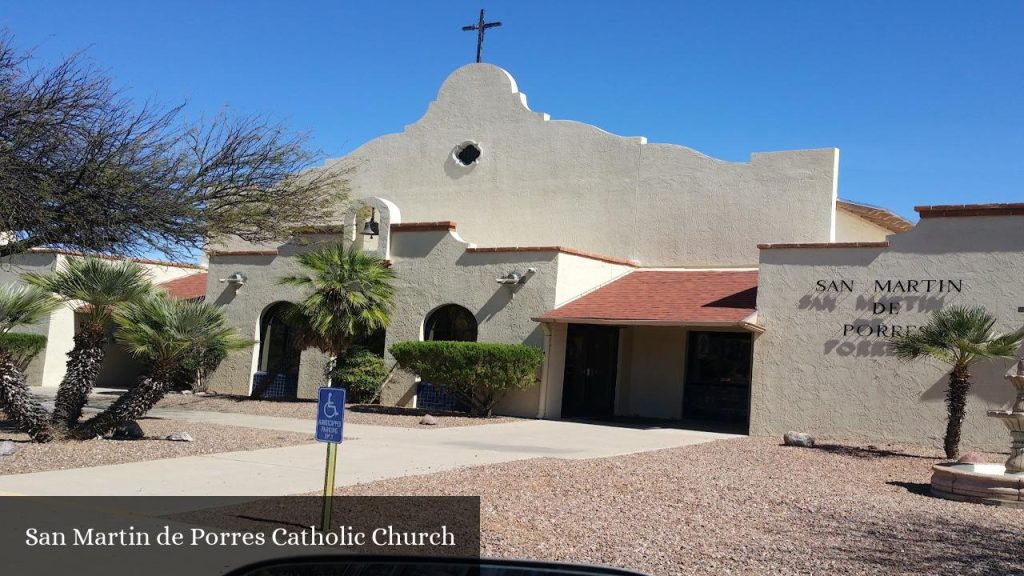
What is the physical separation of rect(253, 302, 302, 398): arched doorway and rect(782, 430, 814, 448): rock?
12.4m

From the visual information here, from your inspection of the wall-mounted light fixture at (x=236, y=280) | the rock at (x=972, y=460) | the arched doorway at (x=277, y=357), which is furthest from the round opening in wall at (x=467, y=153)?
the rock at (x=972, y=460)

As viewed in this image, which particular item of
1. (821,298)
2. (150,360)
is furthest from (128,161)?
(821,298)

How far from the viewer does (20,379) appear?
13.0 meters

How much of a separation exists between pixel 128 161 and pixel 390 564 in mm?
14330

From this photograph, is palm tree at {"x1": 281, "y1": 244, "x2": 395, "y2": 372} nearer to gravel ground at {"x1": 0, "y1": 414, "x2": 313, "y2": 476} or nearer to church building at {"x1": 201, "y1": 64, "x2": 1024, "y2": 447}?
church building at {"x1": 201, "y1": 64, "x2": 1024, "y2": 447}

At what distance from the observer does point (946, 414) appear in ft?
56.3

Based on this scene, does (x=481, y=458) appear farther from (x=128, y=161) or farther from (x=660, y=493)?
(x=128, y=161)

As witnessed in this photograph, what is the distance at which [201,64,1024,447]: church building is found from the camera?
17.7 m

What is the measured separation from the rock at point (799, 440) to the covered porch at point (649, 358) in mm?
3389

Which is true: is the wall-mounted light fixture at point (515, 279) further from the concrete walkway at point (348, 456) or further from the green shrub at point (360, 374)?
the green shrub at point (360, 374)

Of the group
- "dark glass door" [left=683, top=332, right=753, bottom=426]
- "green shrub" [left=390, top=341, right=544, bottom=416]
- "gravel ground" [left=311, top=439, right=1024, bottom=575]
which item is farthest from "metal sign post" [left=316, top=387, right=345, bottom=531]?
"dark glass door" [left=683, top=332, right=753, bottom=426]

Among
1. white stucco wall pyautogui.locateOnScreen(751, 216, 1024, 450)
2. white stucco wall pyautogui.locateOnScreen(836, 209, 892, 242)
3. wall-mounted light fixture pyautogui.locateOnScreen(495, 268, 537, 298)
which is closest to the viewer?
white stucco wall pyautogui.locateOnScreen(751, 216, 1024, 450)

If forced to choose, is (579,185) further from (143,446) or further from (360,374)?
(143,446)

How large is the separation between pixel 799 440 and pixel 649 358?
21.9 ft
